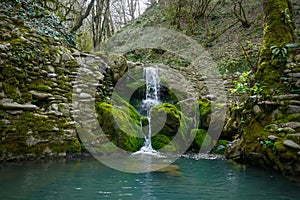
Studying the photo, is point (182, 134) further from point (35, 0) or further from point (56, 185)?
point (35, 0)

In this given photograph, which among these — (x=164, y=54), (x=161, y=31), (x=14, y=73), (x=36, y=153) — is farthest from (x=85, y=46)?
(x=36, y=153)

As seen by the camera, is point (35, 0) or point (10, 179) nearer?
point (10, 179)

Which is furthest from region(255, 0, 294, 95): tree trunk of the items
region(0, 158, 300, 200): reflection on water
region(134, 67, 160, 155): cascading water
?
region(134, 67, 160, 155): cascading water

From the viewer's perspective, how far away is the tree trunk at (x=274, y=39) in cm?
502

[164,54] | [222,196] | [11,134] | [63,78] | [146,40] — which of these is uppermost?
[146,40]

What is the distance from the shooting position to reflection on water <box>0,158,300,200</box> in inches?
123

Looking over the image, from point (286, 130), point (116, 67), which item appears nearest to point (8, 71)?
point (116, 67)

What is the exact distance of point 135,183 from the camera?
3.69 metres

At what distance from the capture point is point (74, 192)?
10.5ft

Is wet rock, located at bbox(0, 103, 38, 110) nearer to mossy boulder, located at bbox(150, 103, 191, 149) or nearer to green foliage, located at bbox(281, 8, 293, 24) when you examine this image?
mossy boulder, located at bbox(150, 103, 191, 149)

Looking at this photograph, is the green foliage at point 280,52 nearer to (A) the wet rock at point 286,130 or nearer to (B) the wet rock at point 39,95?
(A) the wet rock at point 286,130

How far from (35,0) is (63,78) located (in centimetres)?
321

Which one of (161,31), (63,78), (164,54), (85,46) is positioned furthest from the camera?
(161,31)

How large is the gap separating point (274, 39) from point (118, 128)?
4061 mm
